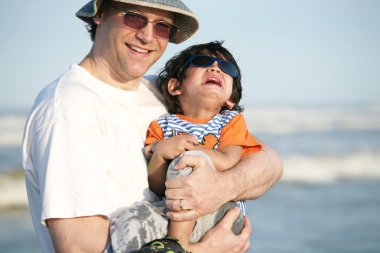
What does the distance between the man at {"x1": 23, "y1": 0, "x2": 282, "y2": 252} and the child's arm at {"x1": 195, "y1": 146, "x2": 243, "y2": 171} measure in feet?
0.16

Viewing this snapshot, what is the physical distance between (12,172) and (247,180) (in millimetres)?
13474

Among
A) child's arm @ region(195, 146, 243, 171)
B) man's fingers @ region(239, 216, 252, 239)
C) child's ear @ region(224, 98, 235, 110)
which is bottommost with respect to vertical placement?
man's fingers @ region(239, 216, 252, 239)

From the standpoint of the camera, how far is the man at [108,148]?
2828mm

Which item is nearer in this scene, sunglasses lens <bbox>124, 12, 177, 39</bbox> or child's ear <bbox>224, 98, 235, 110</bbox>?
sunglasses lens <bbox>124, 12, 177, 39</bbox>

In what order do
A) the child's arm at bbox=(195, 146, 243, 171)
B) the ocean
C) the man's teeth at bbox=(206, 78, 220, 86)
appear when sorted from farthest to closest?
the ocean
the man's teeth at bbox=(206, 78, 220, 86)
the child's arm at bbox=(195, 146, 243, 171)

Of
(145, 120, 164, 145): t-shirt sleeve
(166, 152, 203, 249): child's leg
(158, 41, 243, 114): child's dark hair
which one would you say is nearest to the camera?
(166, 152, 203, 249): child's leg

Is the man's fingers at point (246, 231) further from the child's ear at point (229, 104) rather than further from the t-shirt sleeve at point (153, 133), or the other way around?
the child's ear at point (229, 104)

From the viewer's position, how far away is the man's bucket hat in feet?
10.9

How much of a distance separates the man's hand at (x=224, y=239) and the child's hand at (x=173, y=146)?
16.6 inches

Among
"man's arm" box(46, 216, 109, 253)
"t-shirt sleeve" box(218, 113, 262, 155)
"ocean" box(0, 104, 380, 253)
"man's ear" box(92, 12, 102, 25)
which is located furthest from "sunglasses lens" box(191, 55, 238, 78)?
"ocean" box(0, 104, 380, 253)

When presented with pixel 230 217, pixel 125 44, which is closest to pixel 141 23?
pixel 125 44

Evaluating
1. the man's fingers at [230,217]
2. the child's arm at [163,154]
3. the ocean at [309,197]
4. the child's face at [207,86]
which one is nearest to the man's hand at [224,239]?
the man's fingers at [230,217]

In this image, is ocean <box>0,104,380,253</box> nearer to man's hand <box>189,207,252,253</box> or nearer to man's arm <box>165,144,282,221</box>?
man's arm <box>165,144,282,221</box>

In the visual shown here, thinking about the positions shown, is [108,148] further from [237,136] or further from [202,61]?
[202,61]
